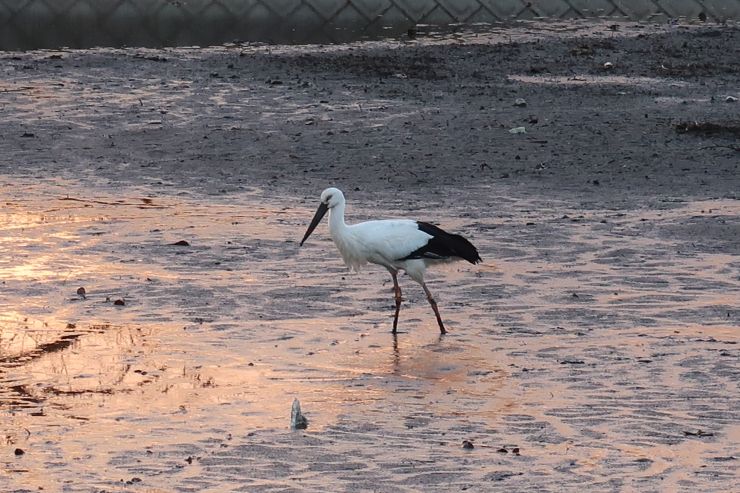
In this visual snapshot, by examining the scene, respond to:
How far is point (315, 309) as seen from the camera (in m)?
11.1

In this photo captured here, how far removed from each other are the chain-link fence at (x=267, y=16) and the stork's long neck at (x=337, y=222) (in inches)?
540

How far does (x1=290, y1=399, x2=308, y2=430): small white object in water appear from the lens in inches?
328

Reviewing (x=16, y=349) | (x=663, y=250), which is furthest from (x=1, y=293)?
(x=663, y=250)

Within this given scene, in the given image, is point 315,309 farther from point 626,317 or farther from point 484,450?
point 484,450

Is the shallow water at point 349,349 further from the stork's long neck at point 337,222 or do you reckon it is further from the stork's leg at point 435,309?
the stork's long neck at point 337,222

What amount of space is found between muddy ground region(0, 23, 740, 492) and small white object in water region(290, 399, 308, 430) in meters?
0.05

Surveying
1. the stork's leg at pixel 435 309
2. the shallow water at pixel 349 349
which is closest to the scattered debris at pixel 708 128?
the shallow water at pixel 349 349

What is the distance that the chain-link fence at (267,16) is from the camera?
25797 millimetres

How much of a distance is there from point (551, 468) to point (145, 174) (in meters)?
8.80

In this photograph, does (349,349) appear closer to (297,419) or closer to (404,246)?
(404,246)

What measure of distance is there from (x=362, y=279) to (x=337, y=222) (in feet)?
2.98

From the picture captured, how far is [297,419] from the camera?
8344mm

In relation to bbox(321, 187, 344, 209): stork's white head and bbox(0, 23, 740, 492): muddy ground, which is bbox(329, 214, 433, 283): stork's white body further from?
bbox(0, 23, 740, 492): muddy ground

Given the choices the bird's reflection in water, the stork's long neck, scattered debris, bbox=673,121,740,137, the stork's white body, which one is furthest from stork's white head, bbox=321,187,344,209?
scattered debris, bbox=673,121,740,137
